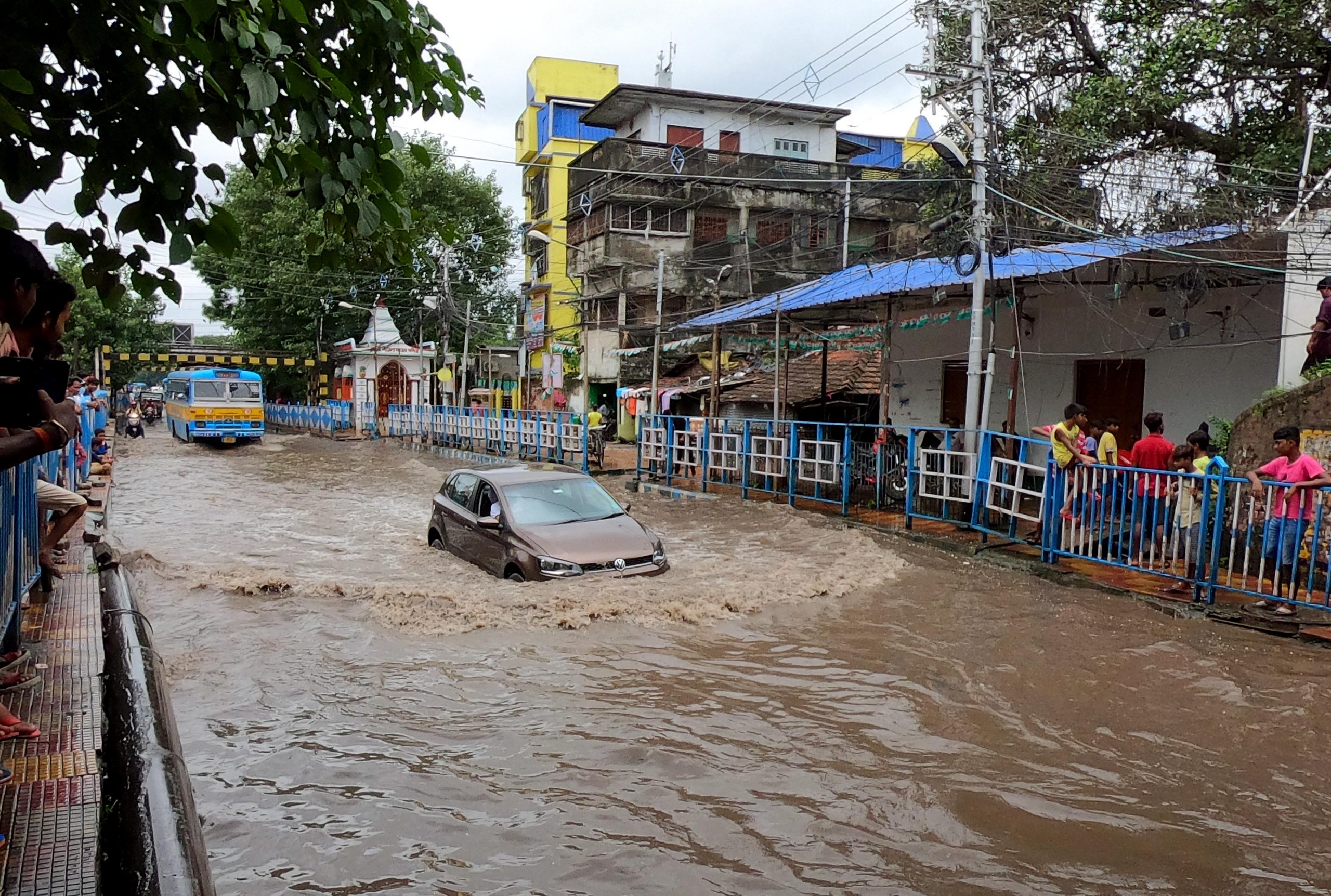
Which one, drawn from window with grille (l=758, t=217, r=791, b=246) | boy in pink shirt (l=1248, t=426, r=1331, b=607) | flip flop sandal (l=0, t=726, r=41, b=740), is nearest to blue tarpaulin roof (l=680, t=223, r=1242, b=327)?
boy in pink shirt (l=1248, t=426, r=1331, b=607)

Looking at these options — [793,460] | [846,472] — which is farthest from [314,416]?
[846,472]

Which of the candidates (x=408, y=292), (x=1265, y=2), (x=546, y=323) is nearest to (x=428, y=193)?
(x=408, y=292)

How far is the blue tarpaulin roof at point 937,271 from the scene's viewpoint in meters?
12.5

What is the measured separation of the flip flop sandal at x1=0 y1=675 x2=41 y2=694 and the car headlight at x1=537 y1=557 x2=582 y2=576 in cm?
Answer: 457

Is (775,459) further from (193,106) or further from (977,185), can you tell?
(193,106)

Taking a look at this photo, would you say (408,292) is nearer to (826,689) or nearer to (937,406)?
(937,406)

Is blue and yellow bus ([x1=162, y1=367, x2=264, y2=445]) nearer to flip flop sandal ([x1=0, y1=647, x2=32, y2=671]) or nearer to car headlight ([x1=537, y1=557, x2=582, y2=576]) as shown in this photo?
car headlight ([x1=537, y1=557, x2=582, y2=576])

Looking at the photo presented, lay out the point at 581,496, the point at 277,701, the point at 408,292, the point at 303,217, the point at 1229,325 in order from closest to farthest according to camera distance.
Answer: the point at 277,701 → the point at 581,496 → the point at 1229,325 → the point at 303,217 → the point at 408,292

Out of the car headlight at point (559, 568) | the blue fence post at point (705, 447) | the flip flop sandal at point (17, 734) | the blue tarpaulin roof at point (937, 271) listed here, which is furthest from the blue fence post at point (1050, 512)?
the flip flop sandal at point (17, 734)

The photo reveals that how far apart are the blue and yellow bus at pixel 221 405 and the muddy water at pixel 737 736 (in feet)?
84.1

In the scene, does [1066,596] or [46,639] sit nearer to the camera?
[46,639]

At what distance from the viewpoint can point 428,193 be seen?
44312 millimetres

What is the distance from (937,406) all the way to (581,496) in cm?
975

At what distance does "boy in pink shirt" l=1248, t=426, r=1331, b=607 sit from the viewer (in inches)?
316
